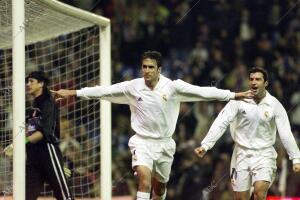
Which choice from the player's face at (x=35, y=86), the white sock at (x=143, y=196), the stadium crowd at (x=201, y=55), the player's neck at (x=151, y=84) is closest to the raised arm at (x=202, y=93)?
the player's neck at (x=151, y=84)

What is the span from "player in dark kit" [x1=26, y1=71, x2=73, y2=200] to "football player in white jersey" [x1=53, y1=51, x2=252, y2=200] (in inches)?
28.2

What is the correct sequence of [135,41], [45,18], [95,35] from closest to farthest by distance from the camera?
[45,18] < [95,35] < [135,41]

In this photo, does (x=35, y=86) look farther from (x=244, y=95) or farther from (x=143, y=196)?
(x=244, y=95)

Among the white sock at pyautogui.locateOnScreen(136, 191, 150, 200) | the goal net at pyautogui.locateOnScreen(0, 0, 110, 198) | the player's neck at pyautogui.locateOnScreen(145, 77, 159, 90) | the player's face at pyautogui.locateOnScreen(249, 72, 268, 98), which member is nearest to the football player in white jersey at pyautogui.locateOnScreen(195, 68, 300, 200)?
the player's face at pyautogui.locateOnScreen(249, 72, 268, 98)

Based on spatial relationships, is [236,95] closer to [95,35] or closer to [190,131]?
[95,35]

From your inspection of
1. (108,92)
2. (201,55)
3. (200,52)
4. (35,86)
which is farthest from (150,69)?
(200,52)

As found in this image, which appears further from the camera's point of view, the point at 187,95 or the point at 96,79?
the point at 96,79

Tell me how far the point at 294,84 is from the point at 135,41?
10.6 ft

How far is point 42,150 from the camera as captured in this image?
1392 cm

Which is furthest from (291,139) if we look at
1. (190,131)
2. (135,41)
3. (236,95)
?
(135,41)

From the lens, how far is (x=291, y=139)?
13547 millimetres

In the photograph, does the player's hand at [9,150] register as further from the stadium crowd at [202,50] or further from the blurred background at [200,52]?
the stadium crowd at [202,50]

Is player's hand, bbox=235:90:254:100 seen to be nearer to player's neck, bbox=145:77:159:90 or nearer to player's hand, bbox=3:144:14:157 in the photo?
player's neck, bbox=145:77:159:90

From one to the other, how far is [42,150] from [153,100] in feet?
4.86
